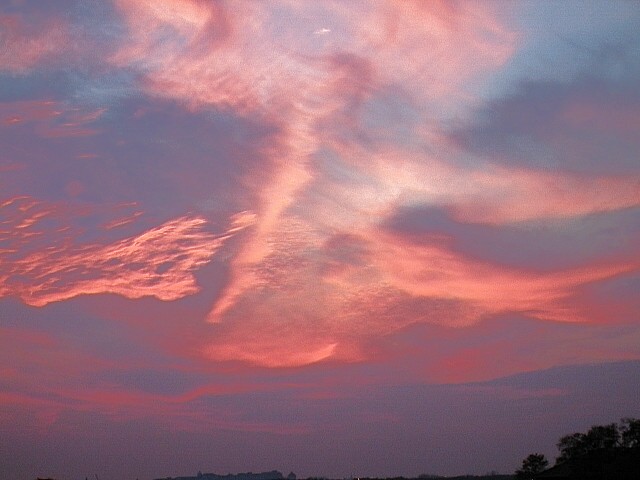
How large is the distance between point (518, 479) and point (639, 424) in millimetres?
23067

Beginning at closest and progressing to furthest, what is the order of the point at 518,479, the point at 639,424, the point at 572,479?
the point at 572,479 < the point at 639,424 < the point at 518,479

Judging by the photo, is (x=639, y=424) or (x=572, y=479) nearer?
(x=572, y=479)

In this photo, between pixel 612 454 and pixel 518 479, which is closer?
pixel 612 454

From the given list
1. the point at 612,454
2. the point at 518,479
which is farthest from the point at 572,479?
the point at 518,479

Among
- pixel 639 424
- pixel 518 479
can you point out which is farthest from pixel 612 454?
pixel 518 479

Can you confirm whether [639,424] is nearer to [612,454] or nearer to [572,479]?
[612,454]

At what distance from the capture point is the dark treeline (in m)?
123

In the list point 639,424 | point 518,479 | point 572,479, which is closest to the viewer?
point 572,479

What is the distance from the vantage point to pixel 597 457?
13150 centimetres

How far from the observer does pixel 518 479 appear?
482ft

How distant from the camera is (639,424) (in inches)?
5310

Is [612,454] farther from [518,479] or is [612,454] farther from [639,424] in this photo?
[518,479]

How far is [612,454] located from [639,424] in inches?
305

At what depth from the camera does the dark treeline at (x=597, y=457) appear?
122750 mm
